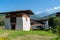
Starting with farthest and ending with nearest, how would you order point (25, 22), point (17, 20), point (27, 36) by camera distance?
point (25, 22) → point (17, 20) → point (27, 36)

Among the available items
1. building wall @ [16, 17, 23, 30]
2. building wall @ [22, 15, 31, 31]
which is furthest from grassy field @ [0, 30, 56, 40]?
building wall @ [22, 15, 31, 31]

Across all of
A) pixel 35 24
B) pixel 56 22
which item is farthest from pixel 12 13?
pixel 35 24

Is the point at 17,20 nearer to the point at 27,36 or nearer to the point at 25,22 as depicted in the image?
the point at 25,22

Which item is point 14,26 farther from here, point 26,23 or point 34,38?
point 34,38

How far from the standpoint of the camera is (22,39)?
2014cm

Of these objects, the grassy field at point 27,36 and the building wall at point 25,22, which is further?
the building wall at point 25,22

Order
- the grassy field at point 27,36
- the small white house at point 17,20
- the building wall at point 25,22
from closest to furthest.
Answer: the grassy field at point 27,36 < the small white house at point 17,20 < the building wall at point 25,22

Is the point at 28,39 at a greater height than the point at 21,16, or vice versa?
the point at 21,16

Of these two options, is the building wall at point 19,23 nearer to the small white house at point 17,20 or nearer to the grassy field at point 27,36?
the small white house at point 17,20

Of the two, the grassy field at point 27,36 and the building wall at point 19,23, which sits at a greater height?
the building wall at point 19,23

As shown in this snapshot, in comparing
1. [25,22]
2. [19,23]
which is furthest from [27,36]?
[25,22]

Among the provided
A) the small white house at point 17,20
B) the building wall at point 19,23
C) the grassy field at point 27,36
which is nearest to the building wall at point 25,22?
the small white house at point 17,20

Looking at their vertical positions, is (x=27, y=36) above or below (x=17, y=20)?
below

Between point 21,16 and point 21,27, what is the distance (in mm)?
2921
